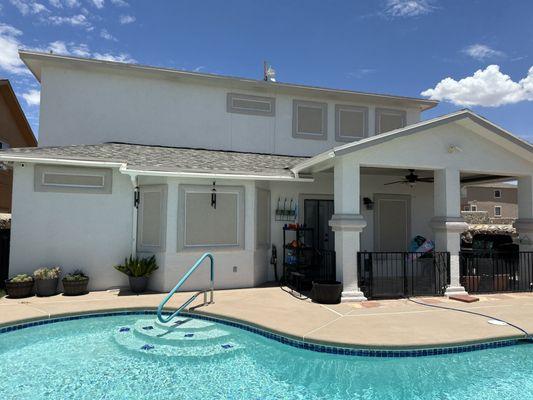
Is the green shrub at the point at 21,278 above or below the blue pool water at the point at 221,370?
above

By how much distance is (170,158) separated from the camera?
10.5 metres

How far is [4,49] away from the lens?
1337 centimetres

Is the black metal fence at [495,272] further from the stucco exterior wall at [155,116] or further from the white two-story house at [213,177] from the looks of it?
the stucco exterior wall at [155,116]

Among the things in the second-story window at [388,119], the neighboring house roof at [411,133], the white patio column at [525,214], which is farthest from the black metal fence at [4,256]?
the white patio column at [525,214]

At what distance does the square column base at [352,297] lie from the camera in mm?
8688

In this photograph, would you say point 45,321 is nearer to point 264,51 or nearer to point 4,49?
point 4,49

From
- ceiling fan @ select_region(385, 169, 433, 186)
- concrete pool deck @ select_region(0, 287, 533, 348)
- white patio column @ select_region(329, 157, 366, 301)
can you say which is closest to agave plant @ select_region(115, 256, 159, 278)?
concrete pool deck @ select_region(0, 287, 533, 348)

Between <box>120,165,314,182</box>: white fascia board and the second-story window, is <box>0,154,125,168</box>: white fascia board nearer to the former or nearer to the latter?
<box>120,165,314,182</box>: white fascia board

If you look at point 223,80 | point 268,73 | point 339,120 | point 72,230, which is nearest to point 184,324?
point 72,230

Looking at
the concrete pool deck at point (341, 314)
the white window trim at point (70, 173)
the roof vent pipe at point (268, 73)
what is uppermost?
the roof vent pipe at point (268, 73)

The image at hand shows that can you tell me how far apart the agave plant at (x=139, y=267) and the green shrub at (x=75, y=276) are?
33.4 inches

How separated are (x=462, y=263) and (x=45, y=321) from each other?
10461 mm

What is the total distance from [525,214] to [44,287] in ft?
45.6

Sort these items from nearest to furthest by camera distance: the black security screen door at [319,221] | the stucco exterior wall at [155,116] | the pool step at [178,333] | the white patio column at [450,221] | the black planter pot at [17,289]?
the pool step at [178,333]
the black planter pot at [17,289]
the white patio column at [450,221]
the stucco exterior wall at [155,116]
the black security screen door at [319,221]
